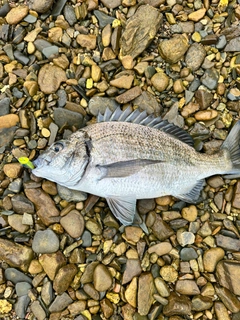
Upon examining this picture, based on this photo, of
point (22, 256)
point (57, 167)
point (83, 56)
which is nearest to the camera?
point (57, 167)

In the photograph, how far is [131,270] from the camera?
359cm

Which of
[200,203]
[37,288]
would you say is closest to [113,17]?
[200,203]

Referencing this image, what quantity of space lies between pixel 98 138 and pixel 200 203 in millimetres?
1408

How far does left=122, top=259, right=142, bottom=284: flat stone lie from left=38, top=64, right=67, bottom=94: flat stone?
2163mm

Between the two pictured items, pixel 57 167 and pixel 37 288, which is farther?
pixel 37 288

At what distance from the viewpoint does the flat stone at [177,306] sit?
3.46 metres

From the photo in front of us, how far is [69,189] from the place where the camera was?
3643 mm

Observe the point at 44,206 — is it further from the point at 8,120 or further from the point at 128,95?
the point at 128,95

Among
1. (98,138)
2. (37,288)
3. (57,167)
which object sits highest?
(98,138)

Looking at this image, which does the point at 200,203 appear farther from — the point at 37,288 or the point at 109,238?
the point at 37,288

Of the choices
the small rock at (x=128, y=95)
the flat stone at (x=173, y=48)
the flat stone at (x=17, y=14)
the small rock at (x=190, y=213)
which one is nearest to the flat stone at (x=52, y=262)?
the small rock at (x=190, y=213)

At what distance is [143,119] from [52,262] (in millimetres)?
1853

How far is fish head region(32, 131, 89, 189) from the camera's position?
330 centimetres

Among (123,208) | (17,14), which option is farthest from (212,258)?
(17,14)
